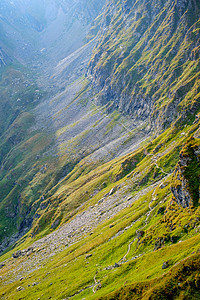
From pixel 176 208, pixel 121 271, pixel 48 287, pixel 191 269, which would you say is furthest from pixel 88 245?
pixel 191 269

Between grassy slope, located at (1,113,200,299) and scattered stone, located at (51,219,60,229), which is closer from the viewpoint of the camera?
grassy slope, located at (1,113,200,299)

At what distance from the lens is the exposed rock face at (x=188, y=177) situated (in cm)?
7094

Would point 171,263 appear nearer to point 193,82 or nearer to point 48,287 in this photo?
point 48,287

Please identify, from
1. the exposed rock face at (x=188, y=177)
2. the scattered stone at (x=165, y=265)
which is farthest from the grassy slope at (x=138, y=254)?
A: the exposed rock face at (x=188, y=177)

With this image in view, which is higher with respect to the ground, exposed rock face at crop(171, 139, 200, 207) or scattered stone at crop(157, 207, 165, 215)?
exposed rock face at crop(171, 139, 200, 207)

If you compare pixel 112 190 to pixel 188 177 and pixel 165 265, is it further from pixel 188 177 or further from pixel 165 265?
pixel 165 265

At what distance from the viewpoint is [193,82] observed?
183 m

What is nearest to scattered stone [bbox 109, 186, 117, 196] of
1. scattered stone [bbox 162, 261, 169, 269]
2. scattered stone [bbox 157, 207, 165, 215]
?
scattered stone [bbox 157, 207, 165, 215]

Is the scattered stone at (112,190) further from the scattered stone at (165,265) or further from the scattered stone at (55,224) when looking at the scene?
the scattered stone at (165,265)

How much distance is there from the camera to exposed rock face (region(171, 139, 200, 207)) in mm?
70938

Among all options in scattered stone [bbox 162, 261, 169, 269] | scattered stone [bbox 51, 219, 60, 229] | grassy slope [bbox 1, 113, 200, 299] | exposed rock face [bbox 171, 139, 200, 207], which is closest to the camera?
grassy slope [bbox 1, 113, 200, 299]

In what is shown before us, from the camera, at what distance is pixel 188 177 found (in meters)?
74.0

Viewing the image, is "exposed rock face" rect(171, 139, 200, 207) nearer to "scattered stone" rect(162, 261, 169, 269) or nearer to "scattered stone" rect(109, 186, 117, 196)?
"scattered stone" rect(162, 261, 169, 269)

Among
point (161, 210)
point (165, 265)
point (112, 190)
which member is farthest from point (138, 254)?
point (112, 190)
